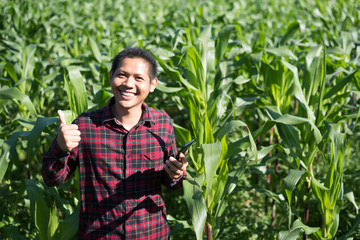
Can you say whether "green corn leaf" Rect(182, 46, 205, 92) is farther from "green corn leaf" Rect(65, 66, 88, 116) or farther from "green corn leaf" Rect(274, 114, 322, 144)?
"green corn leaf" Rect(65, 66, 88, 116)

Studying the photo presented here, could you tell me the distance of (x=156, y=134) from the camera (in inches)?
70.1

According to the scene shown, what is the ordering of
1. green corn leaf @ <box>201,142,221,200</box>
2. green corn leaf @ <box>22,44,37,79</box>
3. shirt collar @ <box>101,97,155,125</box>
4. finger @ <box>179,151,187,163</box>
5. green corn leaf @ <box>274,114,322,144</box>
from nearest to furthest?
finger @ <box>179,151,187,163</box> < shirt collar @ <box>101,97,155,125</box> < green corn leaf @ <box>201,142,221,200</box> < green corn leaf @ <box>274,114,322,144</box> < green corn leaf @ <box>22,44,37,79</box>

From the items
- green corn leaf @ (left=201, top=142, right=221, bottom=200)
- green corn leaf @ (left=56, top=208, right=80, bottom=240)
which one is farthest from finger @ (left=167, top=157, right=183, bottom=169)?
green corn leaf @ (left=56, top=208, right=80, bottom=240)

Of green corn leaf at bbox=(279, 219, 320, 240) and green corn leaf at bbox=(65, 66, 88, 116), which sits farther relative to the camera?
green corn leaf at bbox=(65, 66, 88, 116)

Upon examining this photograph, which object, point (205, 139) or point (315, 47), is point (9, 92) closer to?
point (205, 139)

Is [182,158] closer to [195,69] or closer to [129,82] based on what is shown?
[129,82]

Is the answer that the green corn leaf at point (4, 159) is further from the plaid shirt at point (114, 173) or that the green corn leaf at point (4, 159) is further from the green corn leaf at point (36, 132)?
the plaid shirt at point (114, 173)

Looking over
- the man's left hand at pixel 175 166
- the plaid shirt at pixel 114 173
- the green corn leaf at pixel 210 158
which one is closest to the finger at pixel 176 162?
the man's left hand at pixel 175 166

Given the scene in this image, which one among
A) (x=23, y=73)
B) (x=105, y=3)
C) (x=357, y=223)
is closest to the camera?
(x=357, y=223)

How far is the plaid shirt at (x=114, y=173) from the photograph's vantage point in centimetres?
171

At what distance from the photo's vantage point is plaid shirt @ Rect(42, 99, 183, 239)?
1.71 metres

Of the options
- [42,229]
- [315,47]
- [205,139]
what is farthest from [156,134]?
[315,47]

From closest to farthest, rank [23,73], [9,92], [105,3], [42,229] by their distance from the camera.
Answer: [42,229], [9,92], [23,73], [105,3]

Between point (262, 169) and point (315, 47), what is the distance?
41.3 inches
